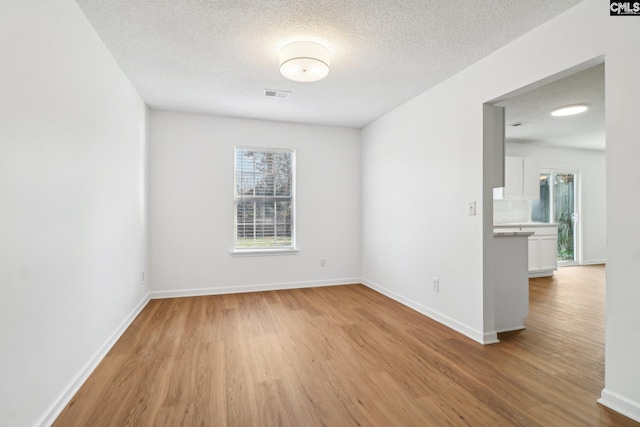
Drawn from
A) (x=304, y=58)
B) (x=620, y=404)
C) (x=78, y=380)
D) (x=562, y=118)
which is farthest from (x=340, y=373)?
(x=562, y=118)

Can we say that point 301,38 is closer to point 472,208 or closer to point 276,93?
point 276,93

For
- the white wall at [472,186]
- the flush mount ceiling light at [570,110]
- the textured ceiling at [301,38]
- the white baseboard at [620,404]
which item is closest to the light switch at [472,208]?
the white wall at [472,186]

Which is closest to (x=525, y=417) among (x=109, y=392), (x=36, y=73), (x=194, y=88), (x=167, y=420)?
(x=167, y=420)

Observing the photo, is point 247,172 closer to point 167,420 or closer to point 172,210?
point 172,210

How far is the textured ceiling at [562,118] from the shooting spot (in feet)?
10.7

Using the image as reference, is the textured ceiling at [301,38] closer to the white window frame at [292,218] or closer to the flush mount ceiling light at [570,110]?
the white window frame at [292,218]

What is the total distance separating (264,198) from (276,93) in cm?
166

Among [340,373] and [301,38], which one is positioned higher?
[301,38]

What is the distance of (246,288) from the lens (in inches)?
176

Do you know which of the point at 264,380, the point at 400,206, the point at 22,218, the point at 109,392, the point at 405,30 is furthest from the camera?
the point at 400,206

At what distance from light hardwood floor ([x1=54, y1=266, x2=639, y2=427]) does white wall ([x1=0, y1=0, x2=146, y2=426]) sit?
0.33 meters

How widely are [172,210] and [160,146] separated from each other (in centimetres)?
89

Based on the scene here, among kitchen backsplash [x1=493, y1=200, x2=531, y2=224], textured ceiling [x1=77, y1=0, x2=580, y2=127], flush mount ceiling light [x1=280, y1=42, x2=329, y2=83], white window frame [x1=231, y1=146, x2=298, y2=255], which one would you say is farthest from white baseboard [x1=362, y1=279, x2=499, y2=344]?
kitchen backsplash [x1=493, y1=200, x2=531, y2=224]

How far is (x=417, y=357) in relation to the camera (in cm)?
240
